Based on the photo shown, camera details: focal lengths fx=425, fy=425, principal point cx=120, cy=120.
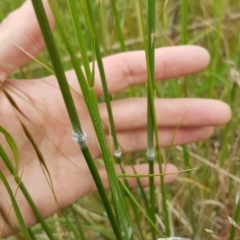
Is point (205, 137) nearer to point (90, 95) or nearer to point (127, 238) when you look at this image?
point (127, 238)

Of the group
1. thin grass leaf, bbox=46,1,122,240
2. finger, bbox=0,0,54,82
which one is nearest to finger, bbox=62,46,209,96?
finger, bbox=0,0,54,82

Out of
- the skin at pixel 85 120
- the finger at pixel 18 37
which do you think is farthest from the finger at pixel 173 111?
the finger at pixel 18 37

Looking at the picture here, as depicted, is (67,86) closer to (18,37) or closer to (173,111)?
(18,37)

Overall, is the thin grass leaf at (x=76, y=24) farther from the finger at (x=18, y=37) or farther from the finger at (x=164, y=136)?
the finger at (x=164, y=136)

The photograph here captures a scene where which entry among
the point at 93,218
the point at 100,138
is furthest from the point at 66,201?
the point at 100,138

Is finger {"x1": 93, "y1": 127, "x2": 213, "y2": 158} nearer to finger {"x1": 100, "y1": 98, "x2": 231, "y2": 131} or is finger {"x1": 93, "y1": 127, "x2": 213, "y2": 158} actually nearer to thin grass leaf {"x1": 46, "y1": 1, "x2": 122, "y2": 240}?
finger {"x1": 100, "y1": 98, "x2": 231, "y2": 131}

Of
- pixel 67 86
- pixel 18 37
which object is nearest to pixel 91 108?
pixel 67 86

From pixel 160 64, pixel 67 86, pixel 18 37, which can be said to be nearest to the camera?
pixel 67 86
